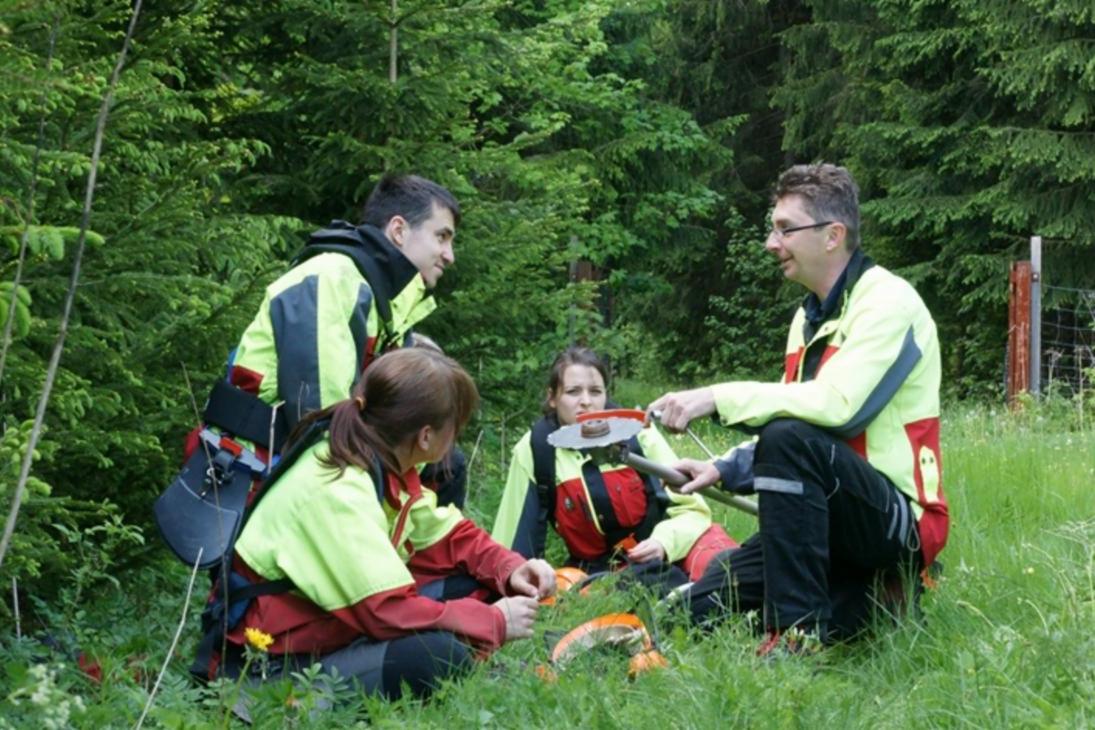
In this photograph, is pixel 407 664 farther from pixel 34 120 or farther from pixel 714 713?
pixel 34 120

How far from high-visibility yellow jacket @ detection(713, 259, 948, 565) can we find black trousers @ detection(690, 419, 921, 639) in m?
0.06

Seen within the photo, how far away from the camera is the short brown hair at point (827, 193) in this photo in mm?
5070

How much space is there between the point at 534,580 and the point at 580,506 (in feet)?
5.22

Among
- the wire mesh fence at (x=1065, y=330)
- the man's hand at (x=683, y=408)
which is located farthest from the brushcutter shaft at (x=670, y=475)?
the wire mesh fence at (x=1065, y=330)

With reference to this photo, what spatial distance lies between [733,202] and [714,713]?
2187cm

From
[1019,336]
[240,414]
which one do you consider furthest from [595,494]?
[1019,336]

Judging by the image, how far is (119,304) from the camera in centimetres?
510

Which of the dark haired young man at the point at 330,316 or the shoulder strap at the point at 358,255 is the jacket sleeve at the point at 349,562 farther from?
the shoulder strap at the point at 358,255

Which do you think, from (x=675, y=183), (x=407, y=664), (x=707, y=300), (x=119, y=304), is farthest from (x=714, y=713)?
→ (x=707, y=300)

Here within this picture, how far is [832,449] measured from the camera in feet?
15.2

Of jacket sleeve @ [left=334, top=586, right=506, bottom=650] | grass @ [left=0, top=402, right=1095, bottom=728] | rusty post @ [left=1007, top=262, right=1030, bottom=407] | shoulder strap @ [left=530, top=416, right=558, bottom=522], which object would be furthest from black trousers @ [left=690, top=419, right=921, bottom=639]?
rusty post @ [left=1007, top=262, right=1030, bottom=407]

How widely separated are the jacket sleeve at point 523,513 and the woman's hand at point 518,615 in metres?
1.87

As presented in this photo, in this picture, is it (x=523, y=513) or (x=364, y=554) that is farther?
(x=523, y=513)

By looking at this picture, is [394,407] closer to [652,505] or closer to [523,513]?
[523,513]
